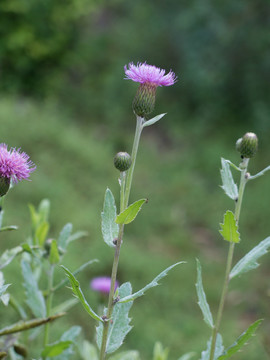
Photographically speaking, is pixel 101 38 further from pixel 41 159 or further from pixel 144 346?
pixel 144 346

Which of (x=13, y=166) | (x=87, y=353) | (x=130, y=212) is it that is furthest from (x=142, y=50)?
(x=130, y=212)

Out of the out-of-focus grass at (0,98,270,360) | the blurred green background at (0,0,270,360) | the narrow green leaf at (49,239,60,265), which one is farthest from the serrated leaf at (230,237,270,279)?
the out-of-focus grass at (0,98,270,360)

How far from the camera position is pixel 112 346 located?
111 centimetres

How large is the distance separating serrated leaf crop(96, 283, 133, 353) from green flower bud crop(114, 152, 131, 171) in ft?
0.85

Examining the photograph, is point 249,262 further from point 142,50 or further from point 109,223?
point 142,50

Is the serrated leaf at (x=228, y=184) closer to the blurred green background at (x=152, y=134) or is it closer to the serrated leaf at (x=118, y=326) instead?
the serrated leaf at (x=118, y=326)

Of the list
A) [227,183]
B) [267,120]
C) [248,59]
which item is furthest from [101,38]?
[227,183]

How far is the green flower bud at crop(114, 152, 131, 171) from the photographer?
107cm

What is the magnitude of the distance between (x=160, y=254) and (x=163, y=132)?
124 inches

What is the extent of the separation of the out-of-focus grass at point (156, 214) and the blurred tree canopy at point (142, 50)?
0.49 metres

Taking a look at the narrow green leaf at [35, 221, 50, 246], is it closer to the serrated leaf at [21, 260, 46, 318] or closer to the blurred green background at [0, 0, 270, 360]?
the serrated leaf at [21, 260, 46, 318]

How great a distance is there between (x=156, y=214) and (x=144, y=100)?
417 cm

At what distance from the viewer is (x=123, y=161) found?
1.07m

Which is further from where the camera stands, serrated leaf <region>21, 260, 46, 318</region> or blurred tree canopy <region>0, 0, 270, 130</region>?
blurred tree canopy <region>0, 0, 270, 130</region>
